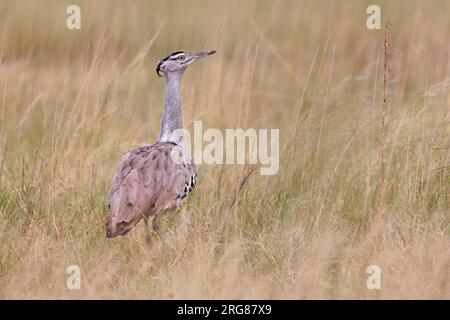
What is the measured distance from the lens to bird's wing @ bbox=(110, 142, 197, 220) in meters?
4.68

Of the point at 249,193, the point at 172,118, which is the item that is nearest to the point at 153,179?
the point at 172,118

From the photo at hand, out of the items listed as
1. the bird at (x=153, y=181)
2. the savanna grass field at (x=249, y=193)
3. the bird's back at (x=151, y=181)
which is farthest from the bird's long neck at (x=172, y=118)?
the savanna grass field at (x=249, y=193)

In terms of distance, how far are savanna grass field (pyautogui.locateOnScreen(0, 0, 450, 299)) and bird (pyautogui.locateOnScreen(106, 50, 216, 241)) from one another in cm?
12

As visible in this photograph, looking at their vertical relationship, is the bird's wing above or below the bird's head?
below

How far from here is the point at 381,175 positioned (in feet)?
15.7

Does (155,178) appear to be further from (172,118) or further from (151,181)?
(172,118)

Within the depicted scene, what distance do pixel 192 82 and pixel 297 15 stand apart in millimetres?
1279

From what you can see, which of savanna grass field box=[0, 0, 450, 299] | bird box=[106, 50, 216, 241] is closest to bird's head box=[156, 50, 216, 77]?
bird box=[106, 50, 216, 241]

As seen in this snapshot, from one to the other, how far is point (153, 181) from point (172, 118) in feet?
1.55

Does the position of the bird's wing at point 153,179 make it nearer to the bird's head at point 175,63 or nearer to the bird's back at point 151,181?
the bird's back at point 151,181

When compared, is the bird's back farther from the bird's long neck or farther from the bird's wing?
the bird's long neck

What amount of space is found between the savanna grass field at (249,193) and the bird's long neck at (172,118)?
347 millimetres

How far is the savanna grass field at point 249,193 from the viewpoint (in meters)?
4.09

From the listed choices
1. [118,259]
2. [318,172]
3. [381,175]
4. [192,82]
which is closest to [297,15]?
[192,82]
